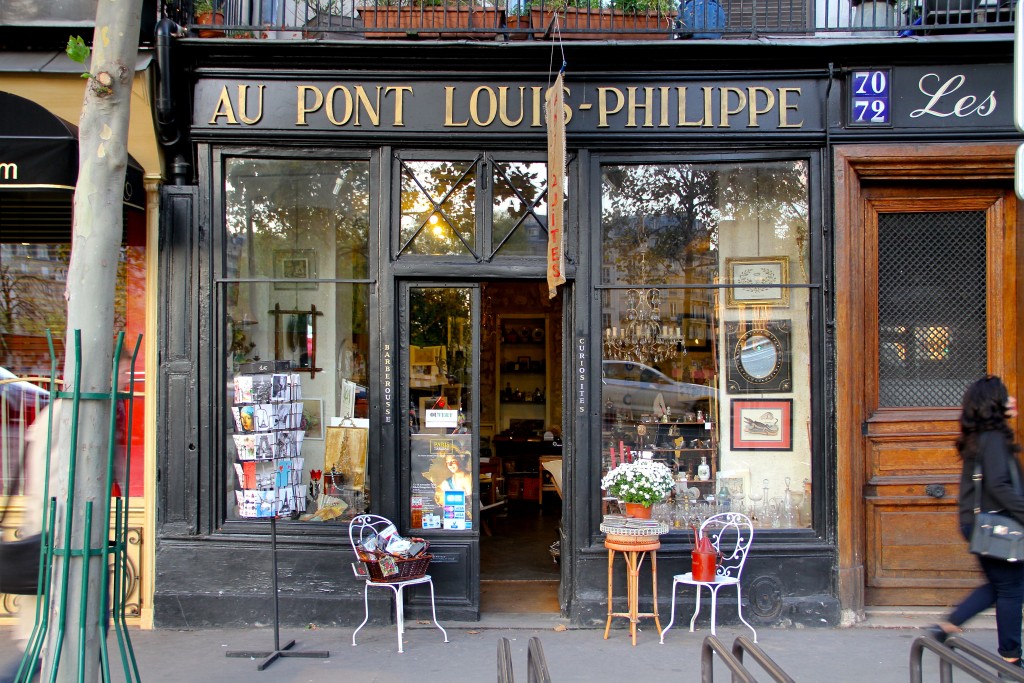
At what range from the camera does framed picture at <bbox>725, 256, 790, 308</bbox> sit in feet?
23.2

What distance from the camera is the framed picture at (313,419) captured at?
7.15 m

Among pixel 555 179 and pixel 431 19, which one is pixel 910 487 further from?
pixel 431 19

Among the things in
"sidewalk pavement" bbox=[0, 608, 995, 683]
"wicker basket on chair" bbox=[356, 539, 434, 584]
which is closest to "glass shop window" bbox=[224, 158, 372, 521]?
"wicker basket on chair" bbox=[356, 539, 434, 584]

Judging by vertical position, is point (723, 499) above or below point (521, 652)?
above

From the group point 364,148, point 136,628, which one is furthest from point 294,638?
point 364,148

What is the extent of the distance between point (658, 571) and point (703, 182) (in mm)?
3224

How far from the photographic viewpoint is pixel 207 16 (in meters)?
7.00

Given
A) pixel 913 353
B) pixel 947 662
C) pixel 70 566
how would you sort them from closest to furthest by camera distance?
pixel 947 662, pixel 70 566, pixel 913 353

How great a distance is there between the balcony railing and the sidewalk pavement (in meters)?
4.71

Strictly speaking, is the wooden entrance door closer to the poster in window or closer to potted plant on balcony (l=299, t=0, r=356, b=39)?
the poster in window

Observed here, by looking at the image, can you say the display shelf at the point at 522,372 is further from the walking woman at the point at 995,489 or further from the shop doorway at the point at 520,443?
the walking woman at the point at 995,489

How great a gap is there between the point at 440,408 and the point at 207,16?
12.4 ft

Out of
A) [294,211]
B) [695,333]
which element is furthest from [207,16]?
[695,333]

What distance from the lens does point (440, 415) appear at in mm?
7016
